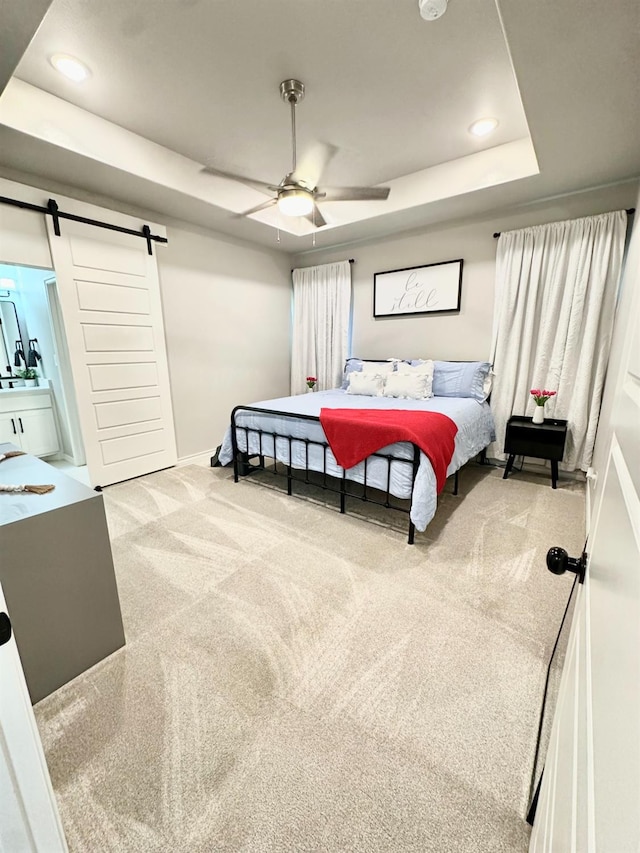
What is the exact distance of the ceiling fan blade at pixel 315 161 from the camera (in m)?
2.77

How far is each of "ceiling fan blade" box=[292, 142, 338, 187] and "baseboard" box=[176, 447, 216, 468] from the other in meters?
2.84

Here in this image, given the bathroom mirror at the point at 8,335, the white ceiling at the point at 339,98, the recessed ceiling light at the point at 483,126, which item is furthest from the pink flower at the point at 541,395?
the bathroom mirror at the point at 8,335

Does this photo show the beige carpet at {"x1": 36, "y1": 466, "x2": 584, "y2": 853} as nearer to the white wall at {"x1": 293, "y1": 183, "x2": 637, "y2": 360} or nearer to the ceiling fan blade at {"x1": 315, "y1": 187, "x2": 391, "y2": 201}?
the white wall at {"x1": 293, "y1": 183, "x2": 637, "y2": 360}

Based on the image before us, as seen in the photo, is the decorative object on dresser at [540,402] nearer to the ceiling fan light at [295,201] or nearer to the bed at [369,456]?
the bed at [369,456]

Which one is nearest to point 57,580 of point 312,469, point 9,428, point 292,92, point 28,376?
point 312,469

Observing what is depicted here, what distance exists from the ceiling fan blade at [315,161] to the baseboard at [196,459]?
9.33ft

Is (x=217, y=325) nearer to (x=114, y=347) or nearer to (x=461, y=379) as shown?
(x=114, y=347)

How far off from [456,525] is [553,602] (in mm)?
789

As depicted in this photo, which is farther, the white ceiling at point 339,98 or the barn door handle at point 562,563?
the white ceiling at point 339,98

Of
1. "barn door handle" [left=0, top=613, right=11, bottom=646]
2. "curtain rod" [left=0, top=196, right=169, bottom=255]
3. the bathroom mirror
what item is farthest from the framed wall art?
the bathroom mirror

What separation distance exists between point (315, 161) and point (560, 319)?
2.51 metres

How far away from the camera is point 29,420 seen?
147 inches

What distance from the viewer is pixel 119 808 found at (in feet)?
3.33

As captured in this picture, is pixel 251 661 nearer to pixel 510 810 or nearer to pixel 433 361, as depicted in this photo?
pixel 510 810
